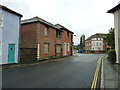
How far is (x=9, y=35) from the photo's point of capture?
15820mm

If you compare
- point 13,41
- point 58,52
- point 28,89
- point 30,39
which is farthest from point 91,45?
point 28,89

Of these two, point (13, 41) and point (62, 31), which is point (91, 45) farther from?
point (13, 41)

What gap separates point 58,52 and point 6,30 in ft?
51.1

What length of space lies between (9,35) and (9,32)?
347 millimetres

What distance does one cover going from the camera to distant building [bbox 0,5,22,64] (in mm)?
14797

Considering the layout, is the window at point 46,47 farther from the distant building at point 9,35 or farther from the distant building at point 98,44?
the distant building at point 98,44

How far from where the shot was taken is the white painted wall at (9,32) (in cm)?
1505

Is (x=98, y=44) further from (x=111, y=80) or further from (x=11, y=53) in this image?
(x=111, y=80)

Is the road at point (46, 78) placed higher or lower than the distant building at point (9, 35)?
lower

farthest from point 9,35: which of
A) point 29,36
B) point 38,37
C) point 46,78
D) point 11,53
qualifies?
point 46,78

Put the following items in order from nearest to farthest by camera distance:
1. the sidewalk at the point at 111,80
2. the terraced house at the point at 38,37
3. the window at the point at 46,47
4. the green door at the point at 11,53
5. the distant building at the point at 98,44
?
the sidewalk at the point at 111,80, the green door at the point at 11,53, the terraced house at the point at 38,37, the window at the point at 46,47, the distant building at the point at 98,44

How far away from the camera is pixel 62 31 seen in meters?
31.4

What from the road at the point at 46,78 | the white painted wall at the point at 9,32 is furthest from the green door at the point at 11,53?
the road at the point at 46,78

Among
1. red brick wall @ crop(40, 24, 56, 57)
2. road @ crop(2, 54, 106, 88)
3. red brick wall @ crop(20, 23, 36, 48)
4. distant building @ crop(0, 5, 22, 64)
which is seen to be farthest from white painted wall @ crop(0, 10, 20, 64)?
red brick wall @ crop(40, 24, 56, 57)
